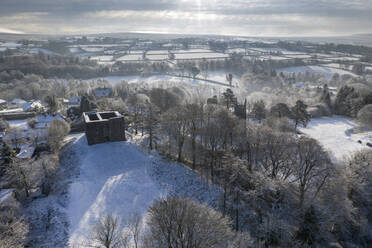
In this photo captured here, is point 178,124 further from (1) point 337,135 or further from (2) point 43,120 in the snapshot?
(1) point 337,135

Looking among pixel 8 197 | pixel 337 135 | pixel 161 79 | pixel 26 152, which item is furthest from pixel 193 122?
pixel 161 79

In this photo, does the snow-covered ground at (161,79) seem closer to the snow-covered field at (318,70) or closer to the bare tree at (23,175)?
the snow-covered field at (318,70)

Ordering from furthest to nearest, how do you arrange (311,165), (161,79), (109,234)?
→ (161,79) < (311,165) < (109,234)

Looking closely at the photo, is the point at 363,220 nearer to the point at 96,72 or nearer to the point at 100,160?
the point at 100,160

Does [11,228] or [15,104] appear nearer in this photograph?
[11,228]

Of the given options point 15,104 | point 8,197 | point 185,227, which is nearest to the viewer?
point 185,227

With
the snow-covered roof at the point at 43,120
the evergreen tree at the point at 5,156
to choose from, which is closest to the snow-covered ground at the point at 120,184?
the evergreen tree at the point at 5,156
